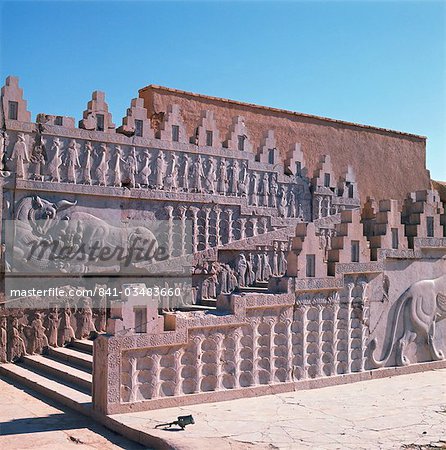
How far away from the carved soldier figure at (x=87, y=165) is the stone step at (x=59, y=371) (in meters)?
3.52

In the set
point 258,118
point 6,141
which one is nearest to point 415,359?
point 6,141

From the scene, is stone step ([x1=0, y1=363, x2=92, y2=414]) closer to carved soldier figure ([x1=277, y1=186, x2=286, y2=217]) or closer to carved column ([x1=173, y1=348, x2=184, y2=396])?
carved column ([x1=173, y1=348, x2=184, y2=396])

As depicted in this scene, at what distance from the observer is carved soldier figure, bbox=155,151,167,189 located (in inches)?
500

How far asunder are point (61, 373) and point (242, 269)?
5461mm

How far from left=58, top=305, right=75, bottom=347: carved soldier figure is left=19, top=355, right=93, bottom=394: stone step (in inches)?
19.1

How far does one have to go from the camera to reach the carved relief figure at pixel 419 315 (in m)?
10.2

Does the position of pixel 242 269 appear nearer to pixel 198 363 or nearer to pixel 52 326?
pixel 52 326

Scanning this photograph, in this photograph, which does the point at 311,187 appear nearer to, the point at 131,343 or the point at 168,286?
the point at 168,286

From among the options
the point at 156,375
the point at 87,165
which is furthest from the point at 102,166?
the point at 156,375

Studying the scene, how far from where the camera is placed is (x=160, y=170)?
41.7ft

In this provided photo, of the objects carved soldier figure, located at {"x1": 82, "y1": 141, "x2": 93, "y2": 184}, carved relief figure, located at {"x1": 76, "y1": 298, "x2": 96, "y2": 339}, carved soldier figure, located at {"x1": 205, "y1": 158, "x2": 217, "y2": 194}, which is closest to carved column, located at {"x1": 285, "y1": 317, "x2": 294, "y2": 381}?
carved relief figure, located at {"x1": 76, "y1": 298, "x2": 96, "y2": 339}

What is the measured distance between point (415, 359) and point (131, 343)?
18.7 ft

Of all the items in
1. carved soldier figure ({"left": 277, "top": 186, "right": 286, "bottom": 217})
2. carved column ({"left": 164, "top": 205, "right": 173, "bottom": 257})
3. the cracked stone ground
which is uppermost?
carved soldier figure ({"left": 277, "top": 186, "right": 286, "bottom": 217})

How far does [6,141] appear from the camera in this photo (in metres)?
10.9
